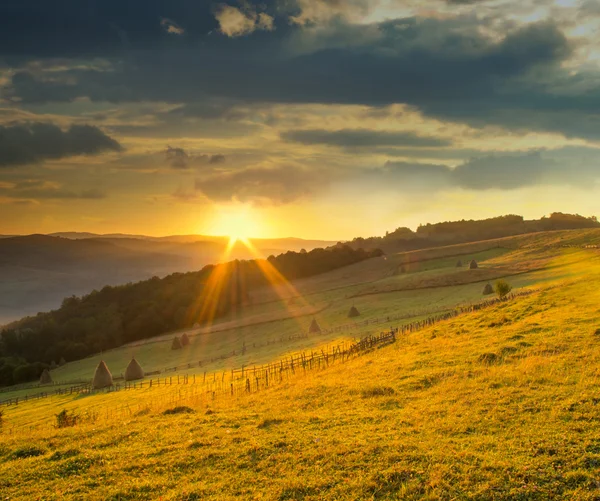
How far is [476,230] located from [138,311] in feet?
370

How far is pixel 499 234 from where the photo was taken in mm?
148375

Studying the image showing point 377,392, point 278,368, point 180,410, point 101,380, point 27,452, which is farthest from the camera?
point 101,380

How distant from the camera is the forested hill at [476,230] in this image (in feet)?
491

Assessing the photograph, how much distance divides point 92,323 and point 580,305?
97762 millimetres

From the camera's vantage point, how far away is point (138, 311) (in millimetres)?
108562

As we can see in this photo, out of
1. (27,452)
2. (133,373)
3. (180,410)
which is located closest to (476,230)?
(133,373)

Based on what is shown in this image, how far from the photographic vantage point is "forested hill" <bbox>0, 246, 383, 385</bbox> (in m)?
101

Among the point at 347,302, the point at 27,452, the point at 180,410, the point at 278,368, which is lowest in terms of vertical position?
the point at 278,368

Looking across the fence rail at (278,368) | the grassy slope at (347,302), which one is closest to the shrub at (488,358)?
the fence rail at (278,368)

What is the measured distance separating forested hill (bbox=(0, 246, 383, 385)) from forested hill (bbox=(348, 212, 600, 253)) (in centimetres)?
3630

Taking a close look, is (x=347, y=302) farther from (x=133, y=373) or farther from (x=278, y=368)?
(x=278, y=368)

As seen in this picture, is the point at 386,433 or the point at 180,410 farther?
the point at 180,410

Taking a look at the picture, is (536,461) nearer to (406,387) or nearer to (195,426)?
(406,387)

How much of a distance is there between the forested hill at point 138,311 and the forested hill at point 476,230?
36.3 meters
